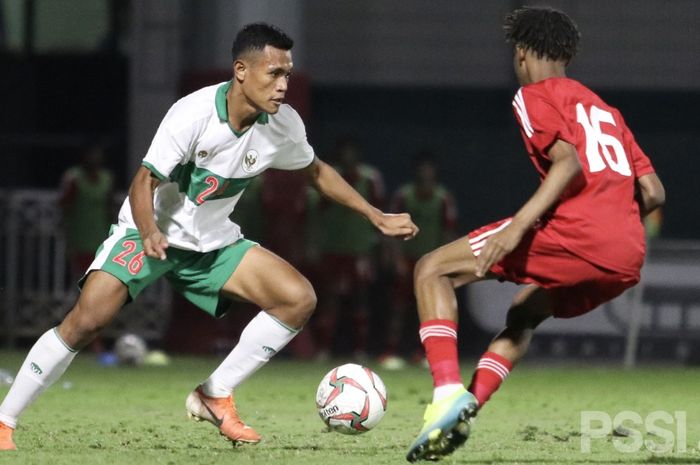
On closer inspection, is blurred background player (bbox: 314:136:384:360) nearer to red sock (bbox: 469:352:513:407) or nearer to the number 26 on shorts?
the number 26 on shorts

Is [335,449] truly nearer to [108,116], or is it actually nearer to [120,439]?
[120,439]

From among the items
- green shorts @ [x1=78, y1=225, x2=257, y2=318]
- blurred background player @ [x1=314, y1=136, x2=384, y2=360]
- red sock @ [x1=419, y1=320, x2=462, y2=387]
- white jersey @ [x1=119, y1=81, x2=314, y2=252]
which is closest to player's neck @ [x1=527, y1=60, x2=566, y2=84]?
red sock @ [x1=419, y1=320, x2=462, y2=387]

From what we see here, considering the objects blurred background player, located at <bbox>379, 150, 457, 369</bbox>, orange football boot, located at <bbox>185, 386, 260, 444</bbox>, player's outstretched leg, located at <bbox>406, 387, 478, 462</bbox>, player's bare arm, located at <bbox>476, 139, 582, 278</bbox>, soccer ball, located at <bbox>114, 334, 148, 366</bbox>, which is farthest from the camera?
blurred background player, located at <bbox>379, 150, 457, 369</bbox>

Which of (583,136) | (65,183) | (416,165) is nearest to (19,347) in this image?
(65,183)

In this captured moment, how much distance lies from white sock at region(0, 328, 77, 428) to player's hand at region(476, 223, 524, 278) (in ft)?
6.27

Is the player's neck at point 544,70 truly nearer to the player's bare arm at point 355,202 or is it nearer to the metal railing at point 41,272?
the player's bare arm at point 355,202

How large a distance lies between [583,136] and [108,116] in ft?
39.9

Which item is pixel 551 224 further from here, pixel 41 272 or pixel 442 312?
pixel 41 272

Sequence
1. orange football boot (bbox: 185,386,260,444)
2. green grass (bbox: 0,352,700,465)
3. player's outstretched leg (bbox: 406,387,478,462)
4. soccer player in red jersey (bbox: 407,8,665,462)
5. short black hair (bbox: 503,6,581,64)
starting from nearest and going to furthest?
player's outstretched leg (bbox: 406,387,478,462), soccer player in red jersey (bbox: 407,8,665,462), short black hair (bbox: 503,6,581,64), green grass (bbox: 0,352,700,465), orange football boot (bbox: 185,386,260,444)

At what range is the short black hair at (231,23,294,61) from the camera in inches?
288

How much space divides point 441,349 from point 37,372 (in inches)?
71.5

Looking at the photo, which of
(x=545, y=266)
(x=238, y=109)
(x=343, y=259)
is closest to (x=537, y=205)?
(x=545, y=266)

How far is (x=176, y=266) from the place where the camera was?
7465 millimetres

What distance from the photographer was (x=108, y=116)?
59.9 ft
